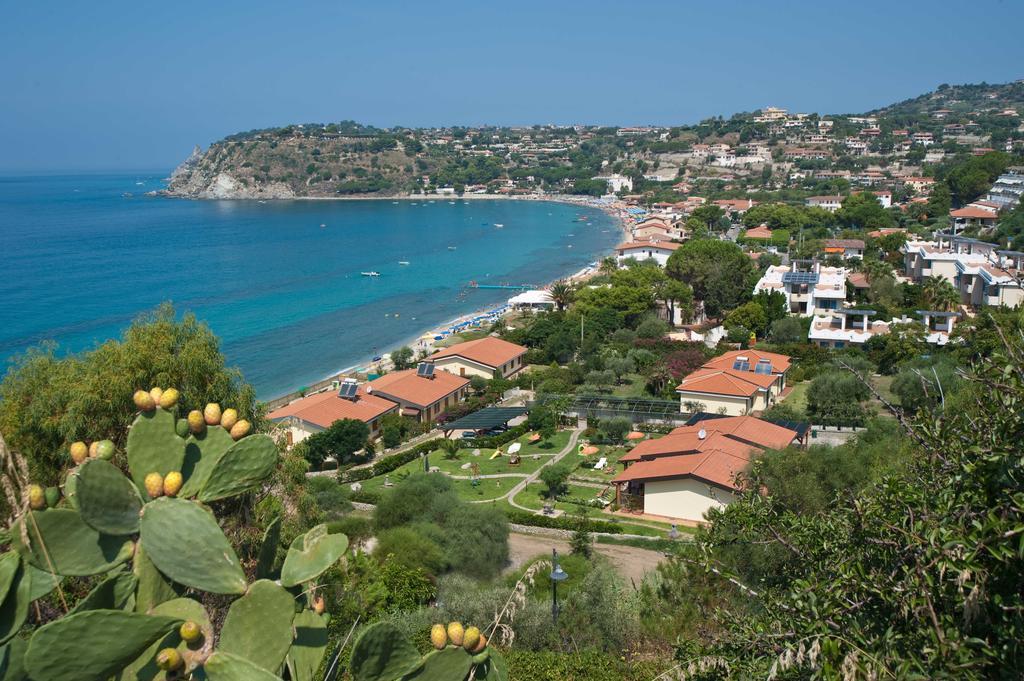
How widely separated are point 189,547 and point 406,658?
99 centimetres

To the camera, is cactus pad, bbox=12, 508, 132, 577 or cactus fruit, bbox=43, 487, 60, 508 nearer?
cactus pad, bbox=12, 508, 132, 577

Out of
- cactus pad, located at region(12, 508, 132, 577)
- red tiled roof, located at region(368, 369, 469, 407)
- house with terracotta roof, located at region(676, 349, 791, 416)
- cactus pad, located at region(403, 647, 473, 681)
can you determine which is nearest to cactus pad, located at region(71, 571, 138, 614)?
cactus pad, located at region(12, 508, 132, 577)

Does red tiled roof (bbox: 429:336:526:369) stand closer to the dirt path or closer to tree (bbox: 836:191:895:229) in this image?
the dirt path

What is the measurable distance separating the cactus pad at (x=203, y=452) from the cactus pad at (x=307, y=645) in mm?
828

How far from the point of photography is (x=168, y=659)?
10.1 ft

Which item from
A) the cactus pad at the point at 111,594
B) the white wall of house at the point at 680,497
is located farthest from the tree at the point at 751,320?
the cactus pad at the point at 111,594

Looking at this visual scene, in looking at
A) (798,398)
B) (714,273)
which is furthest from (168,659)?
(714,273)

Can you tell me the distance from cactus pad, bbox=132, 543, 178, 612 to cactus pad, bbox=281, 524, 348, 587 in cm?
51

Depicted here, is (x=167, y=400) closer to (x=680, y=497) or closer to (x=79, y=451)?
(x=79, y=451)

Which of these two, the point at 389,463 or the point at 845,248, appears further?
the point at 845,248

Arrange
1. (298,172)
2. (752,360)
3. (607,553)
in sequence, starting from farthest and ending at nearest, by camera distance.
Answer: (298,172), (752,360), (607,553)

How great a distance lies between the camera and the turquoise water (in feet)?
146

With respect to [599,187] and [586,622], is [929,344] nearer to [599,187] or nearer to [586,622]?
[586,622]

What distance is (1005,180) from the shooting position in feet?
209
